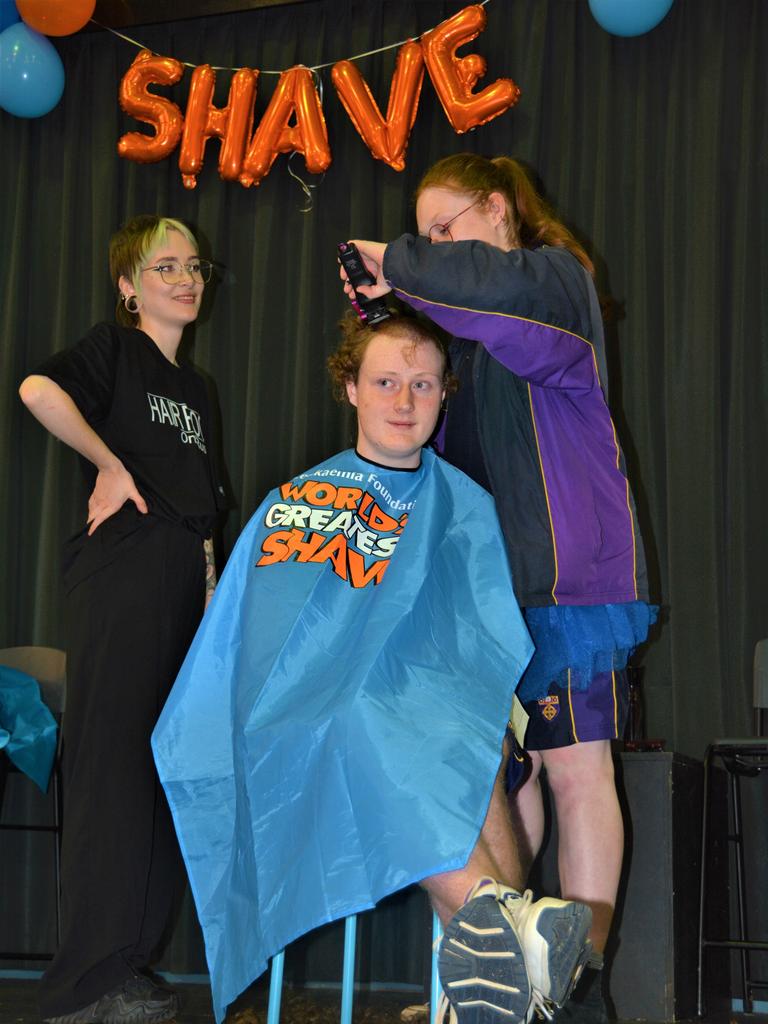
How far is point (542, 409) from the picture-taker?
5.62 feet

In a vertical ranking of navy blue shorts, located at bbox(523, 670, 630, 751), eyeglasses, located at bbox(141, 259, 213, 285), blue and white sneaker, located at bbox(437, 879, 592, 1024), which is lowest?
blue and white sneaker, located at bbox(437, 879, 592, 1024)

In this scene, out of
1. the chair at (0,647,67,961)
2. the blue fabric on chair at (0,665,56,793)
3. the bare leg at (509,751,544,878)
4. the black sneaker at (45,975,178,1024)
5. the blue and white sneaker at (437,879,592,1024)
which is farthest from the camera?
the chair at (0,647,67,961)

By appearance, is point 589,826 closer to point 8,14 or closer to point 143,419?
point 143,419

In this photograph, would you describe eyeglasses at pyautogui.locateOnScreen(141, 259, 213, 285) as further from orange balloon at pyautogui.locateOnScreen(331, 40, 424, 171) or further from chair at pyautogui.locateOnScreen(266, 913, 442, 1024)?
chair at pyautogui.locateOnScreen(266, 913, 442, 1024)

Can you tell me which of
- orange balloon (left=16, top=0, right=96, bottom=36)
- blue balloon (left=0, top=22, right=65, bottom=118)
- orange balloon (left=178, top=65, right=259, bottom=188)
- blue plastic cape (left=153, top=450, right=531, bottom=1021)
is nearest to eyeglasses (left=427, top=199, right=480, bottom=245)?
blue plastic cape (left=153, top=450, right=531, bottom=1021)

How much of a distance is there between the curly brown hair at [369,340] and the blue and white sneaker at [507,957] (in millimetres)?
950

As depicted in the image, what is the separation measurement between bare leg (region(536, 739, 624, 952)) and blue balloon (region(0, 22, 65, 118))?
2665mm

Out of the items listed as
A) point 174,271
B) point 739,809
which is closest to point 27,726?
point 174,271

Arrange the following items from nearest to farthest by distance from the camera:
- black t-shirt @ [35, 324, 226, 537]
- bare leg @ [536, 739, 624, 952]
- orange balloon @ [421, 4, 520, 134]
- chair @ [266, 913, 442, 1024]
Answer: chair @ [266, 913, 442, 1024] < bare leg @ [536, 739, 624, 952] < black t-shirt @ [35, 324, 226, 537] < orange balloon @ [421, 4, 520, 134]

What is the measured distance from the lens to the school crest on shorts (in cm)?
166

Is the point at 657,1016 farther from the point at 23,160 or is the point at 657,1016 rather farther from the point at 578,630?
the point at 23,160

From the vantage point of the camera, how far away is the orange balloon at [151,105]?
3309 millimetres

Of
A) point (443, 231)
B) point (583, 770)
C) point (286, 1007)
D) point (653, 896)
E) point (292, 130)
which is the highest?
point (292, 130)

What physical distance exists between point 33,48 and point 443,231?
6.63 feet
